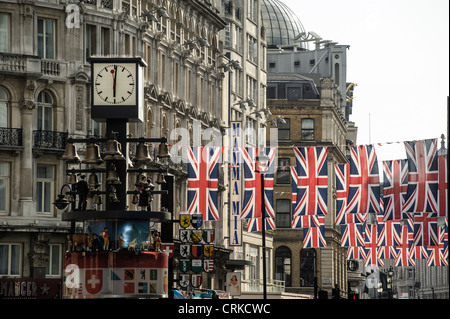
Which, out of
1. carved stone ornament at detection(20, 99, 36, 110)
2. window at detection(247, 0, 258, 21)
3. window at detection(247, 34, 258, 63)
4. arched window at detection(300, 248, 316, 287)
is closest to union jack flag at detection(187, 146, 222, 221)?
carved stone ornament at detection(20, 99, 36, 110)

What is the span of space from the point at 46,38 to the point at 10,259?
11.0 metres

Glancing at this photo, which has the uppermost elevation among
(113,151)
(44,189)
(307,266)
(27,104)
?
(27,104)

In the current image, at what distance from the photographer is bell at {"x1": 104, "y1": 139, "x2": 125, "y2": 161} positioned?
1078 inches

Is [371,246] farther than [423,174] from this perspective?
Yes

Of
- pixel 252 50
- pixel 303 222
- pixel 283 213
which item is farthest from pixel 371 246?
pixel 283 213

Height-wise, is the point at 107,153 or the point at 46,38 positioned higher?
the point at 46,38

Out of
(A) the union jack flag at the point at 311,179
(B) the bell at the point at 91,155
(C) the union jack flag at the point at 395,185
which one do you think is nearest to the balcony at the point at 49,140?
(A) the union jack flag at the point at 311,179

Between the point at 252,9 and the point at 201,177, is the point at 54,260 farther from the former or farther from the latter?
the point at 252,9

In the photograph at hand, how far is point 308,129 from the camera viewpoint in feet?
399

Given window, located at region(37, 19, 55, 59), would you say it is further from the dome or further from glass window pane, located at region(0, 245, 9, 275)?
the dome

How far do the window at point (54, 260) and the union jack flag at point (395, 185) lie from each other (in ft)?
52.2

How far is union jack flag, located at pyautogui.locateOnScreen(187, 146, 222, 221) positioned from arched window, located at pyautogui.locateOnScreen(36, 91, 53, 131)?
7087mm
